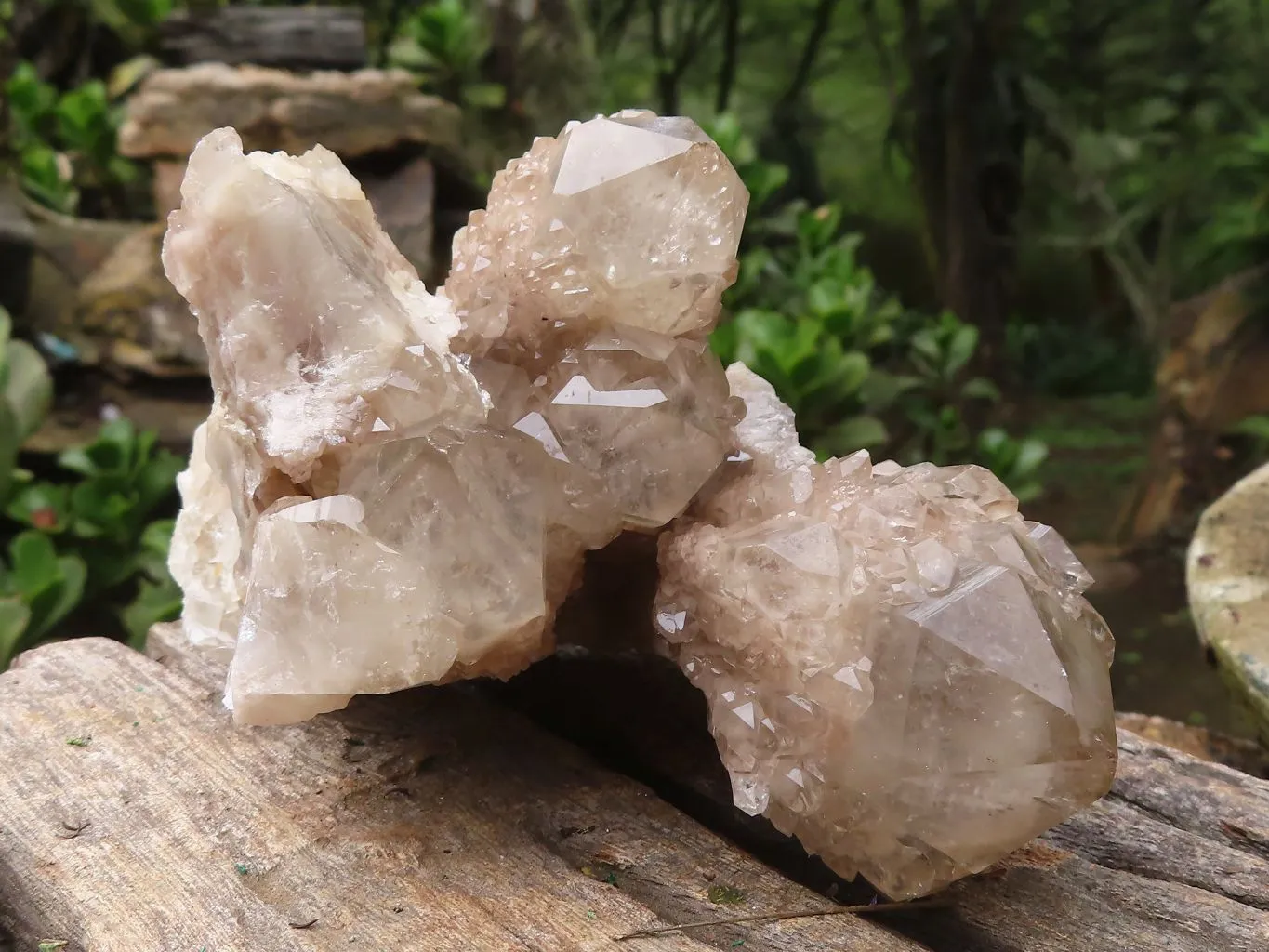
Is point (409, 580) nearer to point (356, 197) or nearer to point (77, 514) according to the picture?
point (356, 197)

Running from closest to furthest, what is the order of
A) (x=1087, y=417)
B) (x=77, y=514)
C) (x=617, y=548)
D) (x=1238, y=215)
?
1. (x=617, y=548)
2. (x=77, y=514)
3. (x=1238, y=215)
4. (x=1087, y=417)

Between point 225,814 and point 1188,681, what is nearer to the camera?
point 225,814

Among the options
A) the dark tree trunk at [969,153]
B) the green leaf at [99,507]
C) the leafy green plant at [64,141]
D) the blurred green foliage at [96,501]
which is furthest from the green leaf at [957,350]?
the leafy green plant at [64,141]

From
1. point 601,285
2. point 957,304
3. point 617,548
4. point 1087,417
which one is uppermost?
point 601,285

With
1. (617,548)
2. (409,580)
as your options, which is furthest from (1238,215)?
(409,580)

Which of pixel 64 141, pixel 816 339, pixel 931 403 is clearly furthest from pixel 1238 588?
pixel 64 141

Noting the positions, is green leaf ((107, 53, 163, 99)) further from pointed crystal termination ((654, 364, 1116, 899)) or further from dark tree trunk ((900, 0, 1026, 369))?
pointed crystal termination ((654, 364, 1116, 899))
